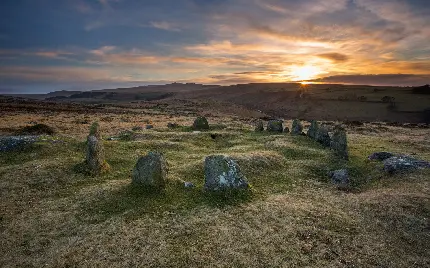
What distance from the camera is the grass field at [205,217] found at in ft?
37.9

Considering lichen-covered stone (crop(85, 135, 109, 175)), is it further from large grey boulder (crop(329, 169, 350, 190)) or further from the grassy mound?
the grassy mound

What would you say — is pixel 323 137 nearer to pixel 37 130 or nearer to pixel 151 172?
pixel 151 172

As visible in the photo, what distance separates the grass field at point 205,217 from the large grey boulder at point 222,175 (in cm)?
56

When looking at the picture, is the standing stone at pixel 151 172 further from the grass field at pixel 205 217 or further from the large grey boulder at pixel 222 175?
the large grey boulder at pixel 222 175

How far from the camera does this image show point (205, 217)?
14.3m

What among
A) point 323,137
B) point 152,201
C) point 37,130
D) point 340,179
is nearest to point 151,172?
point 152,201

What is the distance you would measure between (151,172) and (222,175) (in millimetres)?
3811

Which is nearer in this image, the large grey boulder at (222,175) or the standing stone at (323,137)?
the large grey boulder at (222,175)

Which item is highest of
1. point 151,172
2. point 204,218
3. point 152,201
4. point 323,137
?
point 151,172

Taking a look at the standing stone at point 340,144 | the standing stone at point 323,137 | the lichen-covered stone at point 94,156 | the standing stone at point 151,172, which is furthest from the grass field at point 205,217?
the standing stone at point 323,137

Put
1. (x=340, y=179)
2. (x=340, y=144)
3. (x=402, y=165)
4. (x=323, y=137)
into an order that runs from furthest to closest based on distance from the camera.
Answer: (x=323, y=137)
(x=340, y=144)
(x=402, y=165)
(x=340, y=179)

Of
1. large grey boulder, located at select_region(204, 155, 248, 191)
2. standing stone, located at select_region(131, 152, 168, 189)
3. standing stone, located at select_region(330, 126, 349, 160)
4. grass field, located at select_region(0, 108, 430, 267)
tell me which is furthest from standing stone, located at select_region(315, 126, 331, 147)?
standing stone, located at select_region(131, 152, 168, 189)

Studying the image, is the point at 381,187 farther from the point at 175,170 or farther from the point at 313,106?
the point at 313,106

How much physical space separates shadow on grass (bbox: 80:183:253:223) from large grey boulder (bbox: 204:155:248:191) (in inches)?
13.9
